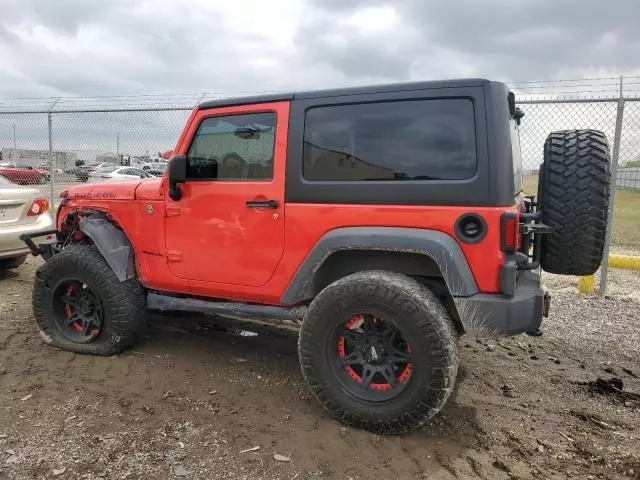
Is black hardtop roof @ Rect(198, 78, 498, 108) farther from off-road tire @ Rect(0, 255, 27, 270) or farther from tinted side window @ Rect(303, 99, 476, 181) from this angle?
→ off-road tire @ Rect(0, 255, 27, 270)

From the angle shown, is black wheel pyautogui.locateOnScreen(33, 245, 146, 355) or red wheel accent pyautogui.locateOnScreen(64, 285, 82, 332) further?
red wheel accent pyautogui.locateOnScreen(64, 285, 82, 332)

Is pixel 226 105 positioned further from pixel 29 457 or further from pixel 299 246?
pixel 29 457

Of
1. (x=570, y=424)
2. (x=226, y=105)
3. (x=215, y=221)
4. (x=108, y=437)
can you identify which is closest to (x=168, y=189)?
(x=215, y=221)

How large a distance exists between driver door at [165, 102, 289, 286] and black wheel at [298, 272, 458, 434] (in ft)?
2.05

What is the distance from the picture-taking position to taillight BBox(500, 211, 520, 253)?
281 cm

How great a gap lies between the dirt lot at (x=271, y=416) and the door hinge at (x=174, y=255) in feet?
2.85

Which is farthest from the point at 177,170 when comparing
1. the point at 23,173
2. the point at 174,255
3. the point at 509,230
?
the point at 23,173

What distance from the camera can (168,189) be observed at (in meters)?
3.79

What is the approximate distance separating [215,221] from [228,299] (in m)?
0.60

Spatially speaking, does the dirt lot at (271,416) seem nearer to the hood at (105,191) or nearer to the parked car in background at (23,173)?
the hood at (105,191)

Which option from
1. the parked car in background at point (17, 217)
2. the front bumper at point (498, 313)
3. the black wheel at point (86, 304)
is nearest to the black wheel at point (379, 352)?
the front bumper at point (498, 313)

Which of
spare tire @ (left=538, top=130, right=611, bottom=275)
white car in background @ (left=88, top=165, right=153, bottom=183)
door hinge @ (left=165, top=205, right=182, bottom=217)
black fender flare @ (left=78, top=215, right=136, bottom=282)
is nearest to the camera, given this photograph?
spare tire @ (left=538, top=130, right=611, bottom=275)

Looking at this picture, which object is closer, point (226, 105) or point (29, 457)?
point (29, 457)

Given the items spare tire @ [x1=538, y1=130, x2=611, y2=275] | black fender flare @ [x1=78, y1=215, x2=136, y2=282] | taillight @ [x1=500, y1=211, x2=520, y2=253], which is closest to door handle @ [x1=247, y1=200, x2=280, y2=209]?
black fender flare @ [x1=78, y1=215, x2=136, y2=282]
